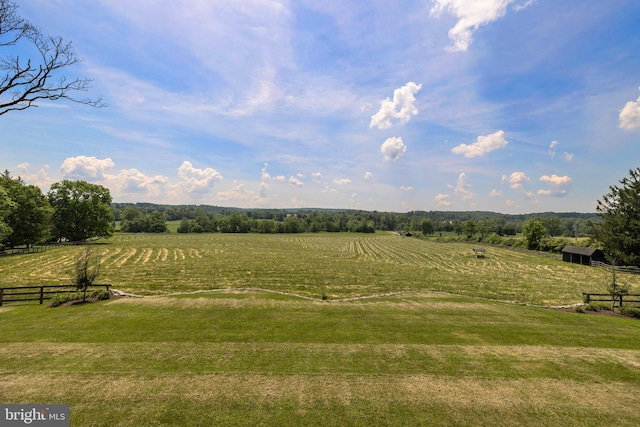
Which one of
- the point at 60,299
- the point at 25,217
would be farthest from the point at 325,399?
the point at 25,217

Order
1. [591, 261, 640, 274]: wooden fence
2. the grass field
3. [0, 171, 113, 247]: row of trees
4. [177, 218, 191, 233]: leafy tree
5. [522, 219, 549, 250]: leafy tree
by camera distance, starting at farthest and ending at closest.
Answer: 1. [177, 218, 191, 233]: leafy tree
2. [522, 219, 549, 250]: leafy tree
3. [0, 171, 113, 247]: row of trees
4. [591, 261, 640, 274]: wooden fence
5. the grass field

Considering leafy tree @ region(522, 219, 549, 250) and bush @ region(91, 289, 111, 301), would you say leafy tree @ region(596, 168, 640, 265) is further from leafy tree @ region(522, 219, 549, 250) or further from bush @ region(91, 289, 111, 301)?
bush @ region(91, 289, 111, 301)

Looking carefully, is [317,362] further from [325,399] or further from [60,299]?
[60,299]

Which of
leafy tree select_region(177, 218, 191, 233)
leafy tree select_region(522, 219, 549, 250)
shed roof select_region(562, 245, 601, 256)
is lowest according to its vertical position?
leafy tree select_region(177, 218, 191, 233)

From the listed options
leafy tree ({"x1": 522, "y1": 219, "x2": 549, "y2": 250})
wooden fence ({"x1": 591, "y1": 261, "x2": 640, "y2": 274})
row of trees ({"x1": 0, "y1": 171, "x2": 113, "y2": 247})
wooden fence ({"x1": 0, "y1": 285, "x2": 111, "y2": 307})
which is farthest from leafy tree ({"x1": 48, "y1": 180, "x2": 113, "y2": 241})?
leafy tree ({"x1": 522, "y1": 219, "x2": 549, "y2": 250})

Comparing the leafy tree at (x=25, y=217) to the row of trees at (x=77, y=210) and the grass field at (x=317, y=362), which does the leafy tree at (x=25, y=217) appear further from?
the grass field at (x=317, y=362)

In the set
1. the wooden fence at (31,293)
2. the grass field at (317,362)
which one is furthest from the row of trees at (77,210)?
the grass field at (317,362)

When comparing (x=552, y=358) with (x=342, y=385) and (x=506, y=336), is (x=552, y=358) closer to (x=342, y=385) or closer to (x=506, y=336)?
(x=506, y=336)
